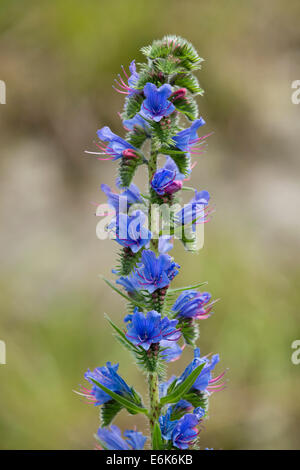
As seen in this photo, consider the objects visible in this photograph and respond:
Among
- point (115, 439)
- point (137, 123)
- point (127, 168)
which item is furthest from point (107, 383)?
point (137, 123)

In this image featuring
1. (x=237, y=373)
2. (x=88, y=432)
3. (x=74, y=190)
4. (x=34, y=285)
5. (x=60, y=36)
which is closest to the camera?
(x=88, y=432)

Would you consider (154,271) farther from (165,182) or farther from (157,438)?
(157,438)

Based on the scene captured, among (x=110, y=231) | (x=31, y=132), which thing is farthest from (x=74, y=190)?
(x=110, y=231)

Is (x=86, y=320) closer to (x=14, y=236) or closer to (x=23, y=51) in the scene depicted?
(x=14, y=236)

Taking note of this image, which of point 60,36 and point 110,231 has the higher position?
point 60,36

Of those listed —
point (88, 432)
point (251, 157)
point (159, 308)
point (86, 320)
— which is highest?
point (251, 157)

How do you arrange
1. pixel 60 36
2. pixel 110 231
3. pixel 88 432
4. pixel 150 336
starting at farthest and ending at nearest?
1. pixel 60 36
2. pixel 88 432
3. pixel 110 231
4. pixel 150 336

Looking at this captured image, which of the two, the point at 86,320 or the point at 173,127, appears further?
the point at 86,320

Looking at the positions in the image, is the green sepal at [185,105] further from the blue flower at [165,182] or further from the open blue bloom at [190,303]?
the open blue bloom at [190,303]
